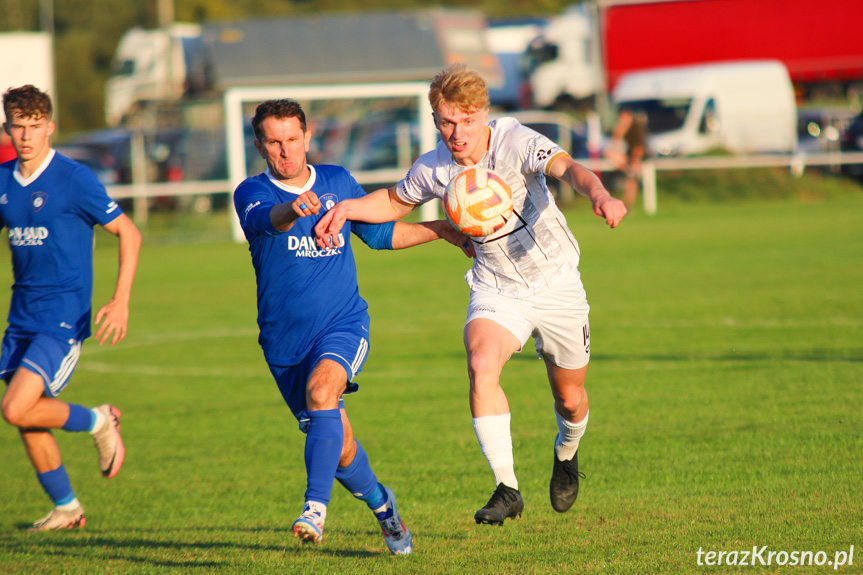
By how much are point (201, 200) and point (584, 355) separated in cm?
2017

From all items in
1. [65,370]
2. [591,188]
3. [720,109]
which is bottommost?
[65,370]

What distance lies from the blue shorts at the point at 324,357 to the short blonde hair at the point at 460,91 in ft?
3.91

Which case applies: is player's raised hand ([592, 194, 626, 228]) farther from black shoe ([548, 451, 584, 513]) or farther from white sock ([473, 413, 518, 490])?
black shoe ([548, 451, 584, 513])

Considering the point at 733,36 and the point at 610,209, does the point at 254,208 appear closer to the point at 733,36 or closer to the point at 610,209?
the point at 610,209

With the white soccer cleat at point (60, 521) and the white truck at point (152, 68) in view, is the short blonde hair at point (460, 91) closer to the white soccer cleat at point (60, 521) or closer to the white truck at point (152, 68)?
the white soccer cleat at point (60, 521)

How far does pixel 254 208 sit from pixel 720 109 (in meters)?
26.9

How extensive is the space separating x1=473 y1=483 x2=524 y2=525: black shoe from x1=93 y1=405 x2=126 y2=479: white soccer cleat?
2.82 m

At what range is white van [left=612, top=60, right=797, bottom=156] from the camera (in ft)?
98.9

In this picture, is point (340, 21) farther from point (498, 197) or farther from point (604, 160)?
point (498, 197)

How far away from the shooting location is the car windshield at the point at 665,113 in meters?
30.4

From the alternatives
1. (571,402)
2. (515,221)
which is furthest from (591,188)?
(571,402)

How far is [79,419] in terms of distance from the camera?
6.47 metres

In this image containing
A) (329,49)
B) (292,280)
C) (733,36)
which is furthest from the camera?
(733,36)

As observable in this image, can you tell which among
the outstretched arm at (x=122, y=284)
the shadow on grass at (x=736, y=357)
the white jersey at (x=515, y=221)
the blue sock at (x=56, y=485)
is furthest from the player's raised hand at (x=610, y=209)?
the shadow on grass at (x=736, y=357)
